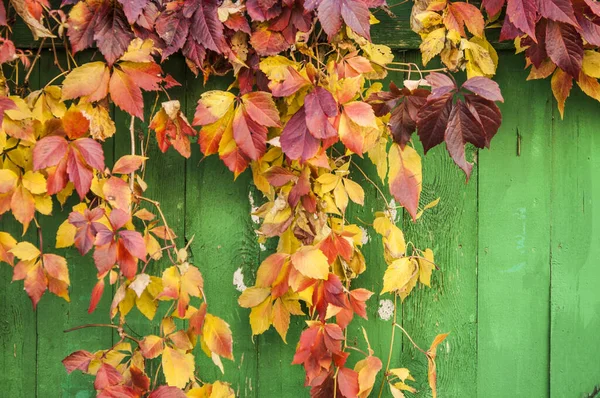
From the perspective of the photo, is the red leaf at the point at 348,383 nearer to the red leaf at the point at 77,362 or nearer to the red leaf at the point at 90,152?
the red leaf at the point at 77,362

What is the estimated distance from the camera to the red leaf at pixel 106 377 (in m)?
1.31

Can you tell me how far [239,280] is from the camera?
1587 millimetres

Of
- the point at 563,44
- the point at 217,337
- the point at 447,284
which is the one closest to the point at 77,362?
the point at 217,337

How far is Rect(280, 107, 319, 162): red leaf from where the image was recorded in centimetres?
125

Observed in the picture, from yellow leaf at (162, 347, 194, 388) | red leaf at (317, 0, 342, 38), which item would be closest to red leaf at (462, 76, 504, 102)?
red leaf at (317, 0, 342, 38)

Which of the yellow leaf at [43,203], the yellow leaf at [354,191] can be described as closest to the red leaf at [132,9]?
the yellow leaf at [43,203]

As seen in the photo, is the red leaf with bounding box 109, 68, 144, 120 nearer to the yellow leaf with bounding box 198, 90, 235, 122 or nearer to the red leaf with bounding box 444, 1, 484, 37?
the yellow leaf with bounding box 198, 90, 235, 122

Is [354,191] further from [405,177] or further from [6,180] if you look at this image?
[6,180]

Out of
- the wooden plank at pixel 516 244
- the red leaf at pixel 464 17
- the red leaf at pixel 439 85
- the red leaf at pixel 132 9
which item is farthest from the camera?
the wooden plank at pixel 516 244

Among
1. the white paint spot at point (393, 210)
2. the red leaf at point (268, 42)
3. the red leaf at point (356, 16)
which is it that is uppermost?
the red leaf at point (356, 16)

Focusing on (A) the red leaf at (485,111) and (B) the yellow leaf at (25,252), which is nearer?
(A) the red leaf at (485,111)

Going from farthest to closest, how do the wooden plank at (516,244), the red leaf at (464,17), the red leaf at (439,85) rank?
the wooden plank at (516,244)
the red leaf at (464,17)
the red leaf at (439,85)

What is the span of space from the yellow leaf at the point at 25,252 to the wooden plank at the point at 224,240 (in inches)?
14.5

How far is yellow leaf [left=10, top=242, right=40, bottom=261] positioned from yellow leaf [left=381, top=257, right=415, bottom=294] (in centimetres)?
76
